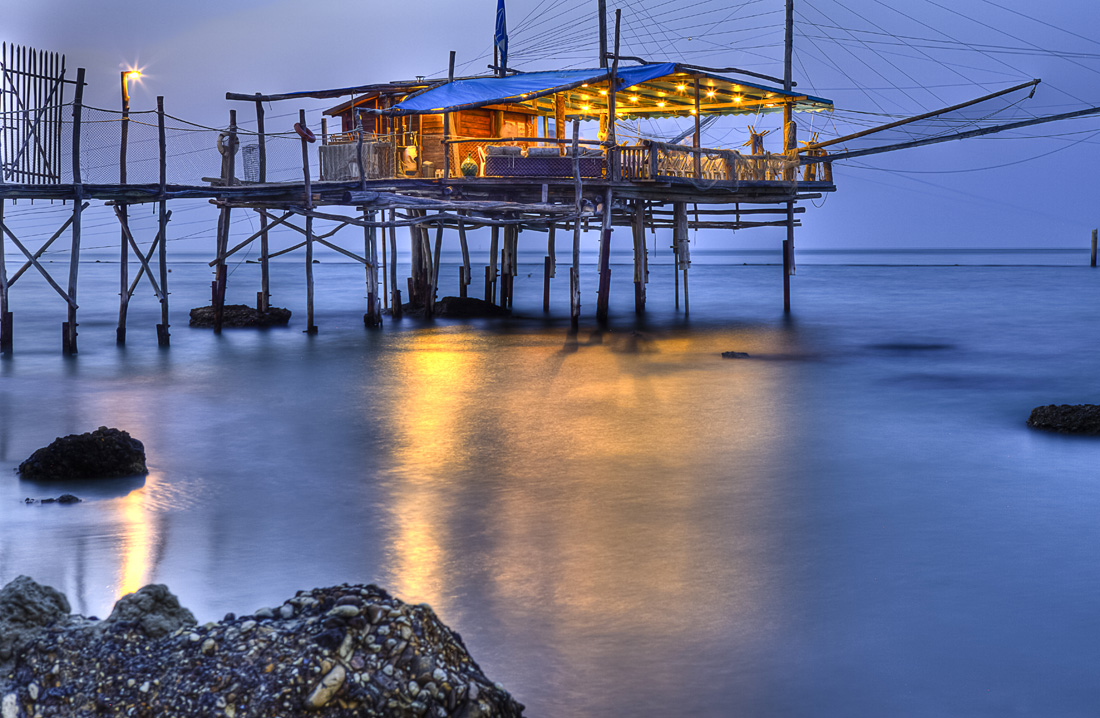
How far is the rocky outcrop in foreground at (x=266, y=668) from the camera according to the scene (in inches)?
183

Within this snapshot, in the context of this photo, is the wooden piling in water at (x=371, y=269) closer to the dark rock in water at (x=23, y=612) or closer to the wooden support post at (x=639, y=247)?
the wooden support post at (x=639, y=247)

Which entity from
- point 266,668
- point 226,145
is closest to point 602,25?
point 226,145

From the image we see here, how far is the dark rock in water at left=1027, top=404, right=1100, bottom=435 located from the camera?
1350cm

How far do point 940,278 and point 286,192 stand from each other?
174ft

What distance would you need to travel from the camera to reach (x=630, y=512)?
1005cm

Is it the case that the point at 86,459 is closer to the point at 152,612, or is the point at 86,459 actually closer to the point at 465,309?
the point at 152,612

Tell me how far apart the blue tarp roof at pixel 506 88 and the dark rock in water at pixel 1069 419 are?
12606 mm

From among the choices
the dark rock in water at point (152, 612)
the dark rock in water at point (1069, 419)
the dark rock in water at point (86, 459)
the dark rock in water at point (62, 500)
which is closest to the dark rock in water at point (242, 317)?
the dark rock in water at point (86, 459)

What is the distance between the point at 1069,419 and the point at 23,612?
40.0 feet

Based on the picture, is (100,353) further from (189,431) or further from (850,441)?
(850,441)

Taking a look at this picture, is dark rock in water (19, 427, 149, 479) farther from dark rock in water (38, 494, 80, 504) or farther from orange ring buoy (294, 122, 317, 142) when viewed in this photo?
orange ring buoy (294, 122, 317, 142)

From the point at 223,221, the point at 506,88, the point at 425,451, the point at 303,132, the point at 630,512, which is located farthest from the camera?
the point at 223,221

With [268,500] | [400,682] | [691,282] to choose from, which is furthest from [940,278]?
[400,682]

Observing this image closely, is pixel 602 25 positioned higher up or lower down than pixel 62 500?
higher up
